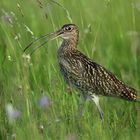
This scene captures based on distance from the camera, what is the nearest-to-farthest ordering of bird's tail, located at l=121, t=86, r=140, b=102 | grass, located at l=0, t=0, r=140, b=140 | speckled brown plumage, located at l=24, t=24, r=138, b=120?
grass, located at l=0, t=0, r=140, b=140 → bird's tail, located at l=121, t=86, r=140, b=102 → speckled brown plumage, located at l=24, t=24, r=138, b=120

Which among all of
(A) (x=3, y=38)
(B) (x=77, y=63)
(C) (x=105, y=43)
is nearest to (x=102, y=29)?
(C) (x=105, y=43)

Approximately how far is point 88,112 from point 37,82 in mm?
707

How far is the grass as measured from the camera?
6.74 metres

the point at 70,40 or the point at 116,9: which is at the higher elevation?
the point at 116,9

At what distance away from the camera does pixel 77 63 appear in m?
8.37

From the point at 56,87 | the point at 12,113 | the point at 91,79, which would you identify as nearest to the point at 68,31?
the point at 91,79

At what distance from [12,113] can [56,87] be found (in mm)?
1157

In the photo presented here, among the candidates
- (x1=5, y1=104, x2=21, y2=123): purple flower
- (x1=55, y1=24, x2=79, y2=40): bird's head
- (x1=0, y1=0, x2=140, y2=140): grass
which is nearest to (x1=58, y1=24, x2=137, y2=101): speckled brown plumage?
(x1=0, y1=0, x2=140, y2=140): grass

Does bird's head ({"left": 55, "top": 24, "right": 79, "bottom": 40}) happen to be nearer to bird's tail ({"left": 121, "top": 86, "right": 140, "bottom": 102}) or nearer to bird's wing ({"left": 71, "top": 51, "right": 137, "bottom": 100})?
bird's wing ({"left": 71, "top": 51, "right": 137, "bottom": 100})

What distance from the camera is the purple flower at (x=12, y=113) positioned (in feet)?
22.4

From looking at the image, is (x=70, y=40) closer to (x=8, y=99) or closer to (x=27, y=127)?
(x=8, y=99)

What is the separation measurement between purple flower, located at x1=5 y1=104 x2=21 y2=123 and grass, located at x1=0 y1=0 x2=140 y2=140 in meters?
0.05

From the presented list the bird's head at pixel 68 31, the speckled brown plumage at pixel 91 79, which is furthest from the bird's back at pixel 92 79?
the bird's head at pixel 68 31

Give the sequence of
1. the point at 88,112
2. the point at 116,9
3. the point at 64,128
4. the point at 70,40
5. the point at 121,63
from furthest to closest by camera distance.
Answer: the point at 116,9, the point at 121,63, the point at 70,40, the point at 88,112, the point at 64,128
